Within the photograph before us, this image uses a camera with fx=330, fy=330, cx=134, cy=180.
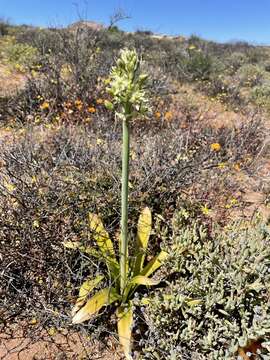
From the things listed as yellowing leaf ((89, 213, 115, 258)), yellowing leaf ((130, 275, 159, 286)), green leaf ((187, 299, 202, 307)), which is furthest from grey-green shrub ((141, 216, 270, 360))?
yellowing leaf ((89, 213, 115, 258))

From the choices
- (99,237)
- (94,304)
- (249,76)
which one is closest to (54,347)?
(94,304)

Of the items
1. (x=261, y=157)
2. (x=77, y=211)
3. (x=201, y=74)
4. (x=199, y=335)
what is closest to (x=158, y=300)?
(x=199, y=335)

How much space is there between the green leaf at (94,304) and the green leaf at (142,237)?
36cm

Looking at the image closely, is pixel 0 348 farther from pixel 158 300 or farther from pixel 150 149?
pixel 150 149

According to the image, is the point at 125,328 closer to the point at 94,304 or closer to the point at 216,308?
the point at 94,304

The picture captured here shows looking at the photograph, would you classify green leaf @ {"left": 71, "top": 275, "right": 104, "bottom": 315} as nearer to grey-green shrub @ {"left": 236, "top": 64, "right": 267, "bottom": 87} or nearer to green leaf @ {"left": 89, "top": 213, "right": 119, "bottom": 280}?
green leaf @ {"left": 89, "top": 213, "right": 119, "bottom": 280}

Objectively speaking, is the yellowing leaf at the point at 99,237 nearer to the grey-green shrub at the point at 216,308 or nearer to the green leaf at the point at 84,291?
the green leaf at the point at 84,291

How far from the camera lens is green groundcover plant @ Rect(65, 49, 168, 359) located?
5.90ft

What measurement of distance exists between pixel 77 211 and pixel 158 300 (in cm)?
109

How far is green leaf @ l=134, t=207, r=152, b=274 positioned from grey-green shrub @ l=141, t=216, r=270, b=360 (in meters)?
0.36

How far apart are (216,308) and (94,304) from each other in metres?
0.85

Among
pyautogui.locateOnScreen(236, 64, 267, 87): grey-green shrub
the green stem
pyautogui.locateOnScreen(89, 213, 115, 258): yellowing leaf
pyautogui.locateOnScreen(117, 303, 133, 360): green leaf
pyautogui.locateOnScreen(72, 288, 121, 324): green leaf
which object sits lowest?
pyautogui.locateOnScreen(117, 303, 133, 360): green leaf

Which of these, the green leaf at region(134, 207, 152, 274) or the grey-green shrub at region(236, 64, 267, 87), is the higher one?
the grey-green shrub at region(236, 64, 267, 87)

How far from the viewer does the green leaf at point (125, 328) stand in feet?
7.18
